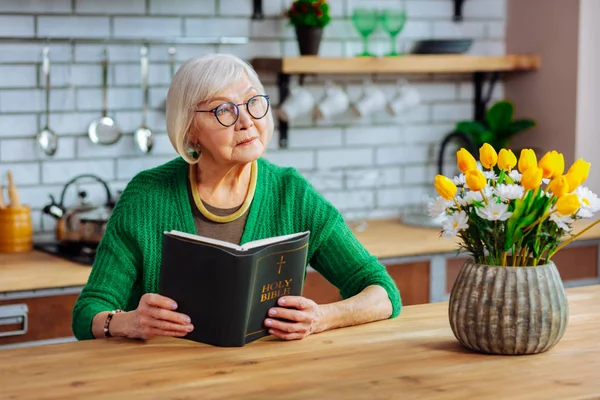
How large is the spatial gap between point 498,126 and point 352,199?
2.60 ft

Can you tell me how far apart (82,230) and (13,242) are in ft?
1.02

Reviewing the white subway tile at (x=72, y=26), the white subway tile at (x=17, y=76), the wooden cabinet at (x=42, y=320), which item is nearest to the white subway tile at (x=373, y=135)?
the white subway tile at (x=72, y=26)

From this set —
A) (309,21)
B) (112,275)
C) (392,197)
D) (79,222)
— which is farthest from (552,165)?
(392,197)

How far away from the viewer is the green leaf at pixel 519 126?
14.8 ft

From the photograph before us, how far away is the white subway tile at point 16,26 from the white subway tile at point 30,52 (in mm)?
41

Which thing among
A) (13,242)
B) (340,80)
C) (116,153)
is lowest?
(13,242)

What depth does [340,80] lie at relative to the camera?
4.36 meters

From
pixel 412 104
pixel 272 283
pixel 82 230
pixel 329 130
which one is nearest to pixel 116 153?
pixel 82 230

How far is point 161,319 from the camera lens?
2203mm

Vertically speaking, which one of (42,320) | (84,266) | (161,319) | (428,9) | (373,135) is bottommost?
(42,320)

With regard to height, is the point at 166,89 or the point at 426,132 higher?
the point at 166,89

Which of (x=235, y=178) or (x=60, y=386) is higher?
(x=235, y=178)

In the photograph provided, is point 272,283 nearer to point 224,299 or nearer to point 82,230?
point 224,299

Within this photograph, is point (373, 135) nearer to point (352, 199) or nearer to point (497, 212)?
point (352, 199)
